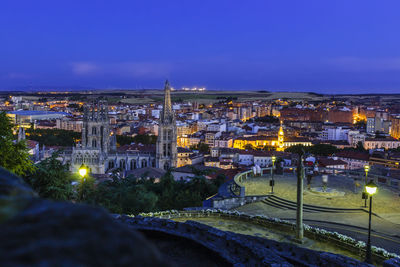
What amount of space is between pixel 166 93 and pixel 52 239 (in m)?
51.0

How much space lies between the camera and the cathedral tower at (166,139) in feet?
169

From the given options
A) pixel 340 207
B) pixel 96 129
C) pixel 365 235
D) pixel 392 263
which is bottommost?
pixel 365 235

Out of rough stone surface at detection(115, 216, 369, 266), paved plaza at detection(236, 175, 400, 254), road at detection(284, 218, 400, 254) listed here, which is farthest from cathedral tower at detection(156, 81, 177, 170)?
rough stone surface at detection(115, 216, 369, 266)

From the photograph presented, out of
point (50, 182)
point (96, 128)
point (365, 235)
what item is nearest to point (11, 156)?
point (50, 182)

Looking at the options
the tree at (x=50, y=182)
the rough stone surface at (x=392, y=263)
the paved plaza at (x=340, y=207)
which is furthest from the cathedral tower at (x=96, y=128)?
the rough stone surface at (x=392, y=263)

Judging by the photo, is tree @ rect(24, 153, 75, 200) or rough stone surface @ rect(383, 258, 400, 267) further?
tree @ rect(24, 153, 75, 200)

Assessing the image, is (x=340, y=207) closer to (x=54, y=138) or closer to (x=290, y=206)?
(x=290, y=206)

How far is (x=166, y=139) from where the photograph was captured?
2048 inches

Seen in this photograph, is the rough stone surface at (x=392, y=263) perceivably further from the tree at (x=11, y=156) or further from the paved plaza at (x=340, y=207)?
the tree at (x=11, y=156)

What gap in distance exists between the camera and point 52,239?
1294 millimetres

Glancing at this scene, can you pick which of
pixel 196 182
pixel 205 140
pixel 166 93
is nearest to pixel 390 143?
pixel 205 140

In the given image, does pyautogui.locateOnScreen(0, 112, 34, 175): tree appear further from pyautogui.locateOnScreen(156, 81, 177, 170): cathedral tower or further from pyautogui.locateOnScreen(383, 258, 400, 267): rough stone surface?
pyautogui.locateOnScreen(156, 81, 177, 170): cathedral tower

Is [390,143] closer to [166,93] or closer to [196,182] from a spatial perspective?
[166,93]

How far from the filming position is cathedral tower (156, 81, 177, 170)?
51.6 metres
